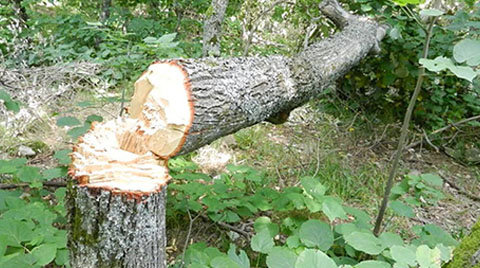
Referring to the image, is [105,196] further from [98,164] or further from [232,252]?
[232,252]

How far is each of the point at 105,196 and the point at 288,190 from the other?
44.2 inches

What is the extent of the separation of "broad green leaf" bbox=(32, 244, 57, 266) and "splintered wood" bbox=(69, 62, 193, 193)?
15.9 inches

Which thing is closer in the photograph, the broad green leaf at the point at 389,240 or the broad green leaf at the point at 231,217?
the broad green leaf at the point at 389,240

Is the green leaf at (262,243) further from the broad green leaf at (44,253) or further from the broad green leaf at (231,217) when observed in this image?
the broad green leaf at (44,253)

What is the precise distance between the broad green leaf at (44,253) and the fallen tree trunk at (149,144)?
23 centimetres

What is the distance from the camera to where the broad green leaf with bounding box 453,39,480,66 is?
119 cm

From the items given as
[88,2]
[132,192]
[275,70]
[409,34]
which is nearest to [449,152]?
[409,34]

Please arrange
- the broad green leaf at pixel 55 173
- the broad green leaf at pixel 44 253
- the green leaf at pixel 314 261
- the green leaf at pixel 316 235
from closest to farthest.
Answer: the green leaf at pixel 314 261 < the broad green leaf at pixel 44 253 < the green leaf at pixel 316 235 < the broad green leaf at pixel 55 173

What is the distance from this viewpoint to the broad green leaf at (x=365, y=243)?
1.43 meters

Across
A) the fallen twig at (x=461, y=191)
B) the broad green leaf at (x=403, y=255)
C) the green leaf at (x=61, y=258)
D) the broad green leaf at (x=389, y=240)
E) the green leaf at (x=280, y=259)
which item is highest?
the broad green leaf at (x=403, y=255)

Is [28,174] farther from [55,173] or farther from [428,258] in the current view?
[428,258]

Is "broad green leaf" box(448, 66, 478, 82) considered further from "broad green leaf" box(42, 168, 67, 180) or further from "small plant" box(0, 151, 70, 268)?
"broad green leaf" box(42, 168, 67, 180)

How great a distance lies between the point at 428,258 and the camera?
1.13 m

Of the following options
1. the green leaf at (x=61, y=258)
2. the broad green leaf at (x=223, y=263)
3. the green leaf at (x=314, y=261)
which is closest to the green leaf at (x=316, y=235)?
the broad green leaf at (x=223, y=263)
